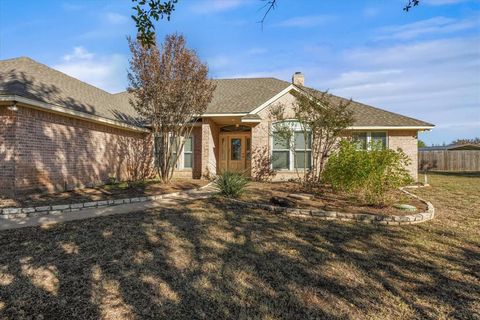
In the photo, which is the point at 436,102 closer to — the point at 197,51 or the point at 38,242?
the point at 197,51

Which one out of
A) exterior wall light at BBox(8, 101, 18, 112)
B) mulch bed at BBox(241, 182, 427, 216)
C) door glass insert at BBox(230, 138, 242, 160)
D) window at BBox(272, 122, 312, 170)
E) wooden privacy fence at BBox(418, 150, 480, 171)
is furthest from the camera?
wooden privacy fence at BBox(418, 150, 480, 171)

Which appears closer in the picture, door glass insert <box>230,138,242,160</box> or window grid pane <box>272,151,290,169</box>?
window grid pane <box>272,151,290,169</box>

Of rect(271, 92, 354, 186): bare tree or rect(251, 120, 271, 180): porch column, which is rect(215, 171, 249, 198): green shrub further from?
rect(251, 120, 271, 180): porch column

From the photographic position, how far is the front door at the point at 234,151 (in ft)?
53.7

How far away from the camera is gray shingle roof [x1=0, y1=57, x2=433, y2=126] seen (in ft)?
34.2

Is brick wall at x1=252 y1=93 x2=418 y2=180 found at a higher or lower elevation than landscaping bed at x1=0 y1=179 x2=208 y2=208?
higher

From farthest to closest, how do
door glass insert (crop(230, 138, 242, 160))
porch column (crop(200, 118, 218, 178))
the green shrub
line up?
door glass insert (crop(230, 138, 242, 160))
porch column (crop(200, 118, 218, 178))
the green shrub

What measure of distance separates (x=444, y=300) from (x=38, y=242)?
21.3 feet

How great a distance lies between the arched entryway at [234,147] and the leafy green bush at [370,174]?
746 cm

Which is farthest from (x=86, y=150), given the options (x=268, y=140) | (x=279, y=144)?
(x=279, y=144)

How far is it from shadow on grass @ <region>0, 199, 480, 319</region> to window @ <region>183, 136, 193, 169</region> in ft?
30.6

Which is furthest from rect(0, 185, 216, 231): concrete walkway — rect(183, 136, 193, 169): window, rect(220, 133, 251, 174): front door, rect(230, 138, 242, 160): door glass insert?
rect(230, 138, 242, 160): door glass insert

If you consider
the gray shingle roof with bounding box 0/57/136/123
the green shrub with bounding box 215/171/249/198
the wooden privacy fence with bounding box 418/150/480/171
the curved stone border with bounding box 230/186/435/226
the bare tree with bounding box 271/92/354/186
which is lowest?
the curved stone border with bounding box 230/186/435/226

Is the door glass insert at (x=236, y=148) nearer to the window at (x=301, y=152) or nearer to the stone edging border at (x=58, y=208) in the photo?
the window at (x=301, y=152)
